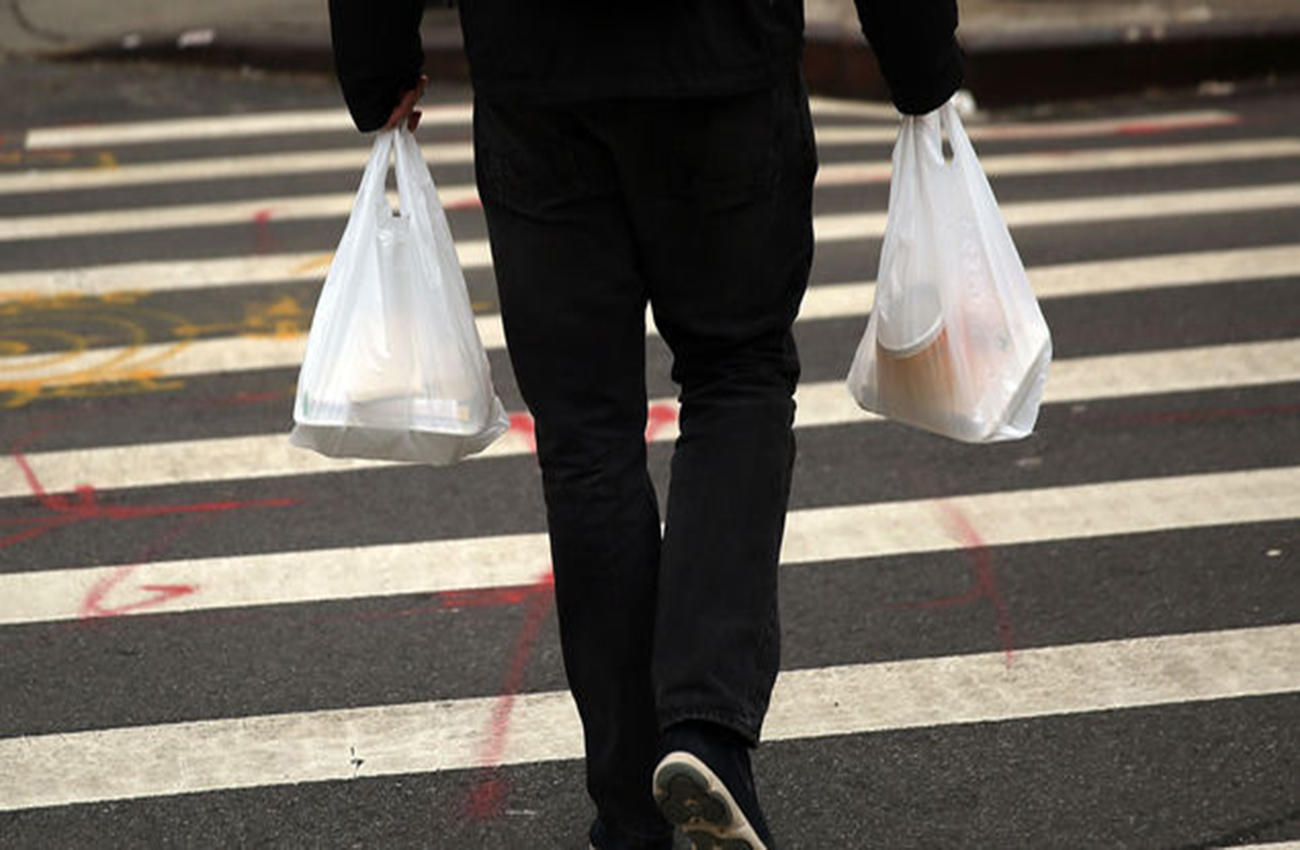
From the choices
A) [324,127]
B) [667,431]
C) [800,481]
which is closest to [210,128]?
[324,127]

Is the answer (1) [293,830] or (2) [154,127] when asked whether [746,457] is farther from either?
(2) [154,127]

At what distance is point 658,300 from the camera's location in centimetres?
304

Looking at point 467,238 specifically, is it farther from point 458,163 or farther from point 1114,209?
point 1114,209

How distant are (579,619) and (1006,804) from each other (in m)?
0.86

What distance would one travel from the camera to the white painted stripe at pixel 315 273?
697 centimetres

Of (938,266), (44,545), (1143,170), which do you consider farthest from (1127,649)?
(1143,170)

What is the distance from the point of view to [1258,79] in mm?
10180

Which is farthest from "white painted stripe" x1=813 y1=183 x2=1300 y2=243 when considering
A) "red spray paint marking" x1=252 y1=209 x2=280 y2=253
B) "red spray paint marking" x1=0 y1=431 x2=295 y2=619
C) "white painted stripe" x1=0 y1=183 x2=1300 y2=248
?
"red spray paint marking" x1=0 y1=431 x2=295 y2=619

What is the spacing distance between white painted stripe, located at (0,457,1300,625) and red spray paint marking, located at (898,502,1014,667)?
1 cm

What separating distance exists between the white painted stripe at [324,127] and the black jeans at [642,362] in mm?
6217

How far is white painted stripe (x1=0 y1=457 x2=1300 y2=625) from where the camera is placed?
469 centimetres

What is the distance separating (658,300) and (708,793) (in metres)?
0.68

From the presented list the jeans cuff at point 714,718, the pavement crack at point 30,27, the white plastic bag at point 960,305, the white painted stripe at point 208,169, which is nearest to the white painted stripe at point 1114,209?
the white painted stripe at point 208,169

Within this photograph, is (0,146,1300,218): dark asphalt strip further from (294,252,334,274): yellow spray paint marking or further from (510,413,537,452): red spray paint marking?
(510,413,537,452): red spray paint marking
